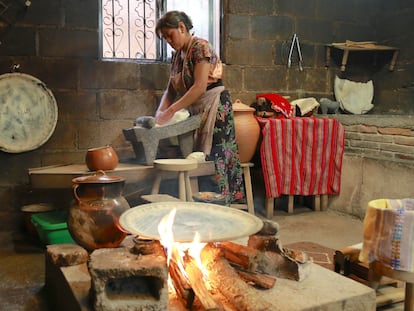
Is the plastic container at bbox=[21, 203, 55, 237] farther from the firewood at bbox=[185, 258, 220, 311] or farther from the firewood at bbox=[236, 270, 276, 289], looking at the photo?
the firewood at bbox=[236, 270, 276, 289]

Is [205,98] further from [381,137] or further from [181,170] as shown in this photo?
[381,137]

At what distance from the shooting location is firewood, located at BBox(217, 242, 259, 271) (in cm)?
184

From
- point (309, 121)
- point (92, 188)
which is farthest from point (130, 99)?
point (92, 188)

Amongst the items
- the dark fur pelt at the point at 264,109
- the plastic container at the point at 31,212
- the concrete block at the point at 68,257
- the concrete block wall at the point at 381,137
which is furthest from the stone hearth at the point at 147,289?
the dark fur pelt at the point at 264,109

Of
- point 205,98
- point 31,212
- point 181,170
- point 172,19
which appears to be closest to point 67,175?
point 31,212

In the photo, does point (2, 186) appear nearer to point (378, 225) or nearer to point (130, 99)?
point (130, 99)

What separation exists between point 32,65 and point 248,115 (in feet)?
6.70

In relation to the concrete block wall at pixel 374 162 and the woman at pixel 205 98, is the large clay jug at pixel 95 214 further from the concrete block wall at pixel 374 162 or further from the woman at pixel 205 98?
the concrete block wall at pixel 374 162

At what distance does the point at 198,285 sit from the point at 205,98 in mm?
2360

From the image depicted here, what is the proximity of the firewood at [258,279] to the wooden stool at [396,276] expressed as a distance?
56 centimetres

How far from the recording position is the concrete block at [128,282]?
160cm

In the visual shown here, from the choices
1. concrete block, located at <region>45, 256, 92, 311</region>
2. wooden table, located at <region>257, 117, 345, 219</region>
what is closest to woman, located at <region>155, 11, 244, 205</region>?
wooden table, located at <region>257, 117, 345, 219</region>

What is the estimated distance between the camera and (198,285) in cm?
168

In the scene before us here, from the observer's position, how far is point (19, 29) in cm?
396
